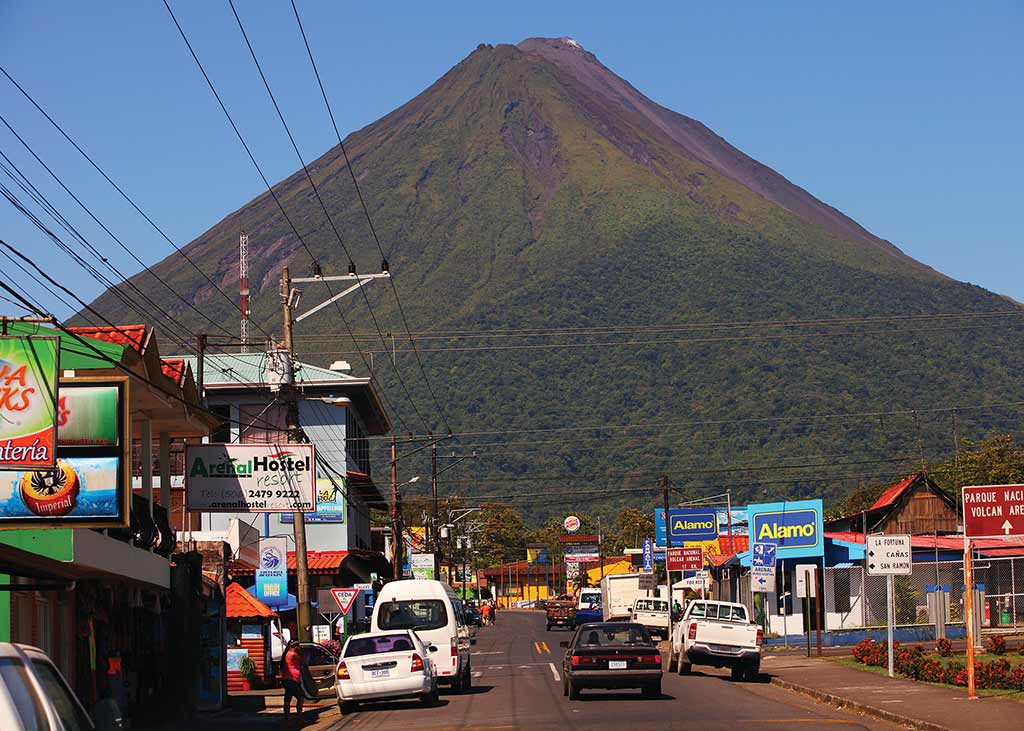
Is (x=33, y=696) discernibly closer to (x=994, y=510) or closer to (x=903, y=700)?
(x=994, y=510)

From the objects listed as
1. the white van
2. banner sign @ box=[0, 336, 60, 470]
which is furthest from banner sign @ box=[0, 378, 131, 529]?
the white van

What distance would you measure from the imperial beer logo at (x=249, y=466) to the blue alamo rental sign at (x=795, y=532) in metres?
22.0

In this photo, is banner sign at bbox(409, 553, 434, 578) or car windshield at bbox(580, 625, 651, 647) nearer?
car windshield at bbox(580, 625, 651, 647)

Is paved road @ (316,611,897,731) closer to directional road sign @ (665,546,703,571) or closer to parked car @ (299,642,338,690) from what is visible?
parked car @ (299,642,338,690)

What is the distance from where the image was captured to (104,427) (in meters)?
22.0

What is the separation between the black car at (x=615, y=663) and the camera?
1040 inches

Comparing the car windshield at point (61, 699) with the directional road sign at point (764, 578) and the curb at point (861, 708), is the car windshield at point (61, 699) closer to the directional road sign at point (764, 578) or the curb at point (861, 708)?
the curb at point (861, 708)

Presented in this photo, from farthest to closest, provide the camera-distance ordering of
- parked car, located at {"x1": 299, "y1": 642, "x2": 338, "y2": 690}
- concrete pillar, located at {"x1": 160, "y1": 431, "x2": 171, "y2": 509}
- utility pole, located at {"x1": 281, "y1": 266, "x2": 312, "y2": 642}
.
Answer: parked car, located at {"x1": 299, "y1": 642, "x2": 338, "y2": 690} → utility pole, located at {"x1": 281, "y1": 266, "x2": 312, "y2": 642} → concrete pillar, located at {"x1": 160, "y1": 431, "x2": 171, "y2": 509}

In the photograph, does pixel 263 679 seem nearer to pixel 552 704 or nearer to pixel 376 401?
pixel 552 704

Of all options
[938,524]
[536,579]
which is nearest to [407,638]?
[938,524]

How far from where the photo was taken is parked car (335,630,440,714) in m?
26.7

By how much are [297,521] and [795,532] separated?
22300 millimetres

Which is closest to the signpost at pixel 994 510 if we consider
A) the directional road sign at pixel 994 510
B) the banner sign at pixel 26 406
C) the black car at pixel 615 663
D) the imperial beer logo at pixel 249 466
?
the directional road sign at pixel 994 510

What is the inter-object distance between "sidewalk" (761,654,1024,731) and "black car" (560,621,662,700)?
3.09 metres
